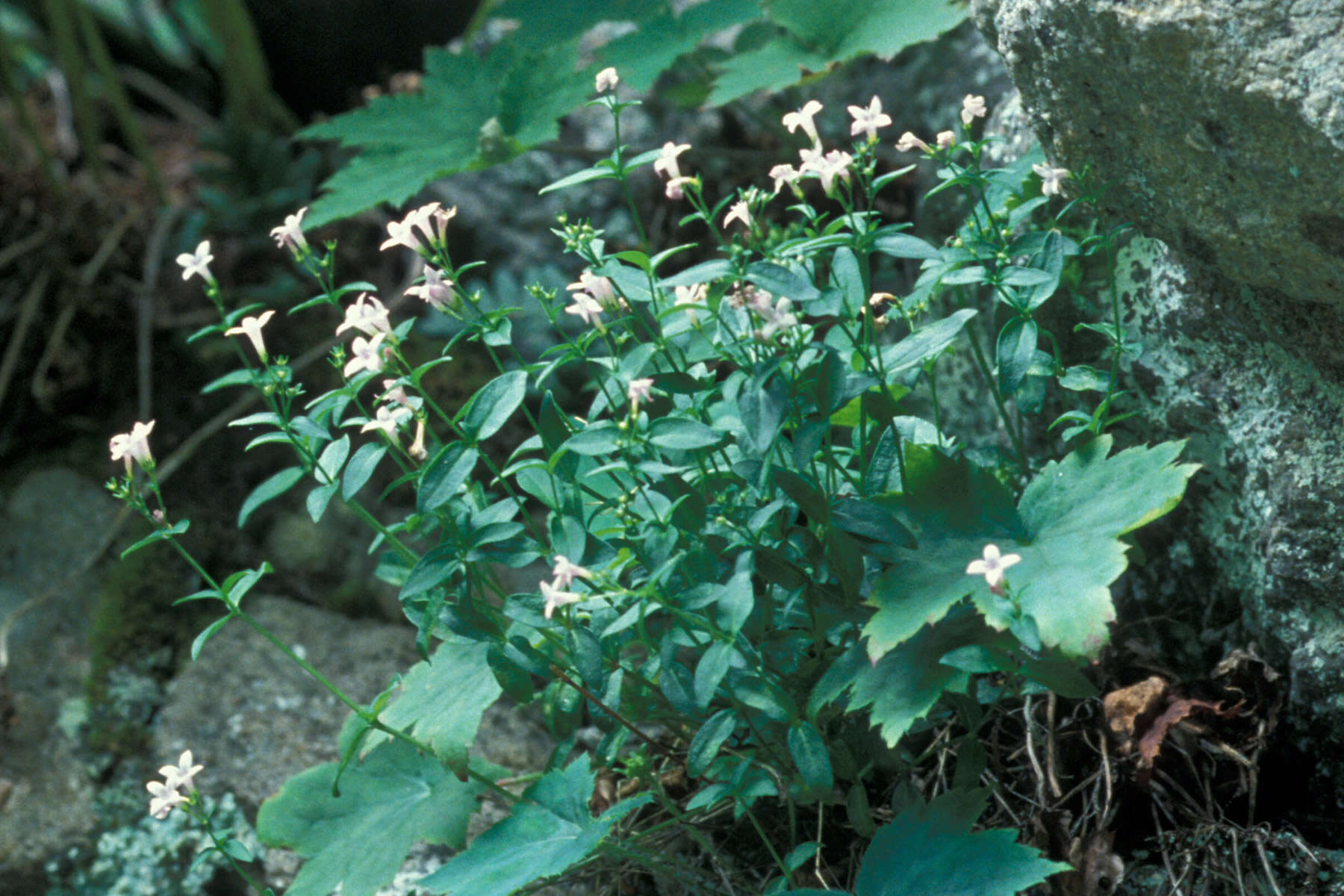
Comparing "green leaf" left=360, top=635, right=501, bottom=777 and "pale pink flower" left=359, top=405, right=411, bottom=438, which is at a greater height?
"pale pink flower" left=359, top=405, right=411, bottom=438

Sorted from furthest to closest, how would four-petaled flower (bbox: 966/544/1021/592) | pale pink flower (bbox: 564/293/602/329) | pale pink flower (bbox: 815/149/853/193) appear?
1. pale pink flower (bbox: 564/293/602/329)
2. pale pink flower (bbox: 815/149/853/193)
3. four-petaled flower (bbox: 966/544/1021/592)

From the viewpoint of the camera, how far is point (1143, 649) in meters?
1.69

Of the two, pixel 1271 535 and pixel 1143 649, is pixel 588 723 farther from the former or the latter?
pixel 1271 535

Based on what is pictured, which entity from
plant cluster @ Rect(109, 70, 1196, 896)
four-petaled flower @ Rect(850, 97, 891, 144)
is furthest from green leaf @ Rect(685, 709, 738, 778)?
four-petaled flower @ Rect(850, 97, 891, 144)

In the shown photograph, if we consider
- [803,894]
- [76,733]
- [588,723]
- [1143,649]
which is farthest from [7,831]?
[1143,649]

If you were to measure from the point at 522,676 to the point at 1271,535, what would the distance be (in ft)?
3.32

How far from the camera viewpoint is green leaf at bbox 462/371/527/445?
4.58 feet

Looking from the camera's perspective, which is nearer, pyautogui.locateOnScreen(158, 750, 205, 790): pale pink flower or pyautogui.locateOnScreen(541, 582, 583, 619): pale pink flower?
pyautogui.locateOnScreen(541, 582, 583, 619): pale pink flower

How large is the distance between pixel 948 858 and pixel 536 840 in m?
0.51

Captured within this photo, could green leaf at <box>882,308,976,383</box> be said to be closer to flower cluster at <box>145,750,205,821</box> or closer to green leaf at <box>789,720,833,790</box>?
green leaf at <box>789,720,833,790</box>

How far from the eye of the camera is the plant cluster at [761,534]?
1312 mm

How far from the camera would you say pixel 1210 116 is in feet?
4.45

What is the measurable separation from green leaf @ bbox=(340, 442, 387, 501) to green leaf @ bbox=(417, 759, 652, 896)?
45 centimetres

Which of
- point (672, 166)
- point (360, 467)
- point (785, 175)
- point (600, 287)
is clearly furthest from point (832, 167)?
point (360, 467)
